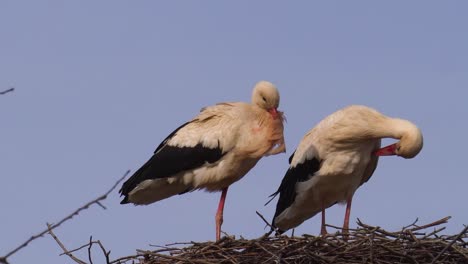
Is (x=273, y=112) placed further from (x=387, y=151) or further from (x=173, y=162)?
(x=387, y=151)

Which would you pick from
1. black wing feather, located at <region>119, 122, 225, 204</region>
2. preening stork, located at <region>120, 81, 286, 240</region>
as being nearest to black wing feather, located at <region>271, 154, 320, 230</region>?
preening stork, located at <region>120, 81, 286, 240</region>

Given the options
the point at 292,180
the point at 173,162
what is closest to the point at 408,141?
the point at 292,180

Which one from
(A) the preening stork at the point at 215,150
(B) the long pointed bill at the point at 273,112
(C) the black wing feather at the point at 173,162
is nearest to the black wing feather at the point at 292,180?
(A) the preening stork at the point at 215,150

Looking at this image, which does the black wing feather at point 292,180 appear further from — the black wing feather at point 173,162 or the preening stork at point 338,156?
the black wing feather at point 173,162

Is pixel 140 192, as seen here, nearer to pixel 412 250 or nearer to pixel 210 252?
pixel 210 252

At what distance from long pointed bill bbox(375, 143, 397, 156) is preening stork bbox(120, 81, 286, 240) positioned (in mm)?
874

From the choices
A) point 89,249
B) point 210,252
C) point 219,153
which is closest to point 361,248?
point 210,252

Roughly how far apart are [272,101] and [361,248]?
2737mm

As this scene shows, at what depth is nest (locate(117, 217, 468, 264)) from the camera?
6492 millimetres

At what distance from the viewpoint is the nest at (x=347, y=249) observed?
649cm

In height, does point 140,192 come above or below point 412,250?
above

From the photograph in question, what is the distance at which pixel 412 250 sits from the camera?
653 cm

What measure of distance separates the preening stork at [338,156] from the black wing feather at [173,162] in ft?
2.40

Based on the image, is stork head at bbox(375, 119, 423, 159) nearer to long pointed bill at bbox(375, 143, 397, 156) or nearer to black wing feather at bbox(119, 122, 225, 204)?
long pointed bill at bbox(375, 143, 397, 156)
